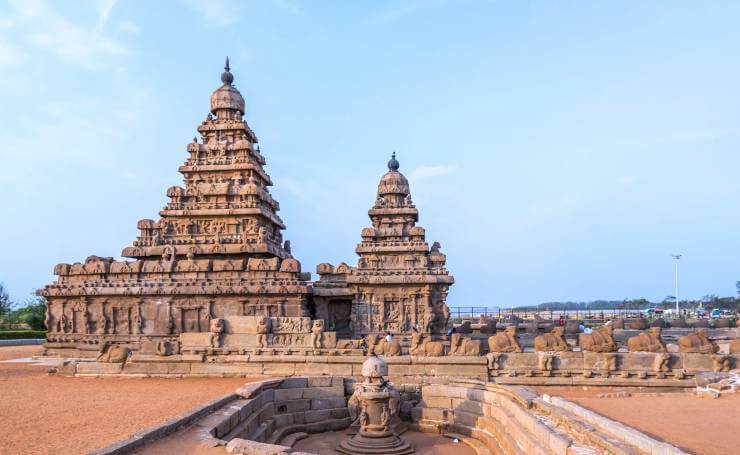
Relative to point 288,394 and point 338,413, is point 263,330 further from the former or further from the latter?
point 338,413

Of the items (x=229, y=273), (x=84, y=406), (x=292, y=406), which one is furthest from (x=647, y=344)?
(x=229, y=273)

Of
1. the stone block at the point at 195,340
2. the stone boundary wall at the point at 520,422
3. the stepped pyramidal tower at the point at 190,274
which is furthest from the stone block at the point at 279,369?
the stepped pyramidal tower at the point at 190,274

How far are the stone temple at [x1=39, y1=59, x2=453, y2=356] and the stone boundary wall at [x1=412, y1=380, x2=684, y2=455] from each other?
941 cm

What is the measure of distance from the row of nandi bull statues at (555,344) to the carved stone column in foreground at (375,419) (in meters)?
3.82

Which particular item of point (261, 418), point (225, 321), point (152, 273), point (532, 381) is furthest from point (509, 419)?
point (152, 273)

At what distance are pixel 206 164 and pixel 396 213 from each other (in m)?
11.1

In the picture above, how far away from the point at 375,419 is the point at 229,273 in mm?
14757

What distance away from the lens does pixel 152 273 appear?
27.9 meters

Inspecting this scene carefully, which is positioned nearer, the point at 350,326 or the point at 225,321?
the point at 225,321

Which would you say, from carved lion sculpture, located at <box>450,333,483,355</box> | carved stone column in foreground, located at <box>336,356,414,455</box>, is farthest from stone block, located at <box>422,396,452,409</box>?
carved stone column in foreground, located at <box>336,356,414,455</box>

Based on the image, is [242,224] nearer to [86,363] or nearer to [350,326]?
[350,326]

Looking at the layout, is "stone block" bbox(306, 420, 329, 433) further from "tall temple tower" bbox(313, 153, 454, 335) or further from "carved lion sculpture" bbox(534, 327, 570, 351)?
"tall temple tower" bbox(313, 153, 454, 335)

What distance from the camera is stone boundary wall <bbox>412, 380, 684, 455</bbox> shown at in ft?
29.6

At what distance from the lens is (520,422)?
41.5 feet
